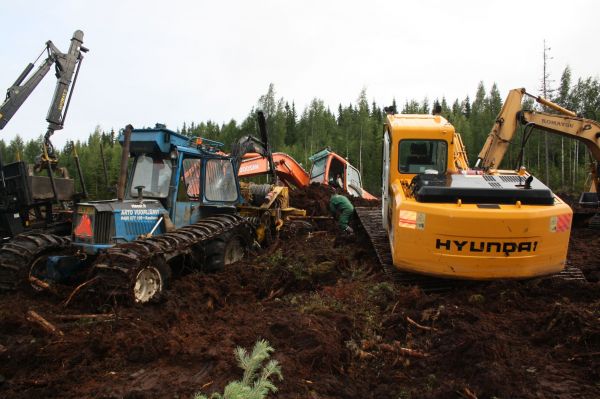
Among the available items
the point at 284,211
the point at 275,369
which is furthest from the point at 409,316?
the point at 284,211

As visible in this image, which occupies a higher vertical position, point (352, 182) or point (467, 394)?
point (352, 182)

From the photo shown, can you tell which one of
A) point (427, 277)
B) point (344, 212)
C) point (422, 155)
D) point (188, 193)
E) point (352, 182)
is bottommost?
point (427, 277)

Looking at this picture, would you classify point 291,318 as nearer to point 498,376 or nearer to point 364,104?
point 498,376

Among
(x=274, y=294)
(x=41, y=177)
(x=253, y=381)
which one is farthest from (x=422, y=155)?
(x=41, y=177)

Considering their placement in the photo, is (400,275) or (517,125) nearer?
(400,275)

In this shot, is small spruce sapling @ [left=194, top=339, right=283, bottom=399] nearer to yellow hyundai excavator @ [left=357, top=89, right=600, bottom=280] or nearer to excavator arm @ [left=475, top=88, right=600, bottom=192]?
yellow hyundai excavator @ [left=357, top=89, right=600, bottom=280]

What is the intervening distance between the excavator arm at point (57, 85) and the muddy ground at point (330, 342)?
7.36m

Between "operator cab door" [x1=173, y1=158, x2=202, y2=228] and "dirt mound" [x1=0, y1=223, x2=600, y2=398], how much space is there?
1535 millimetres

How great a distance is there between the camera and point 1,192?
10312 mm

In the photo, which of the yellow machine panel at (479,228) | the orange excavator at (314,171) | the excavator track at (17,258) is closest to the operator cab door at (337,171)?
the orange excavator at (314,171)

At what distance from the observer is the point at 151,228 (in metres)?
7.09

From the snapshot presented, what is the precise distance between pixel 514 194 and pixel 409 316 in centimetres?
207

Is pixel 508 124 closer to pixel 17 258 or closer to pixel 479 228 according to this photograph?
pixel 479 228

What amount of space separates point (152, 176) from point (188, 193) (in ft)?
2.09
